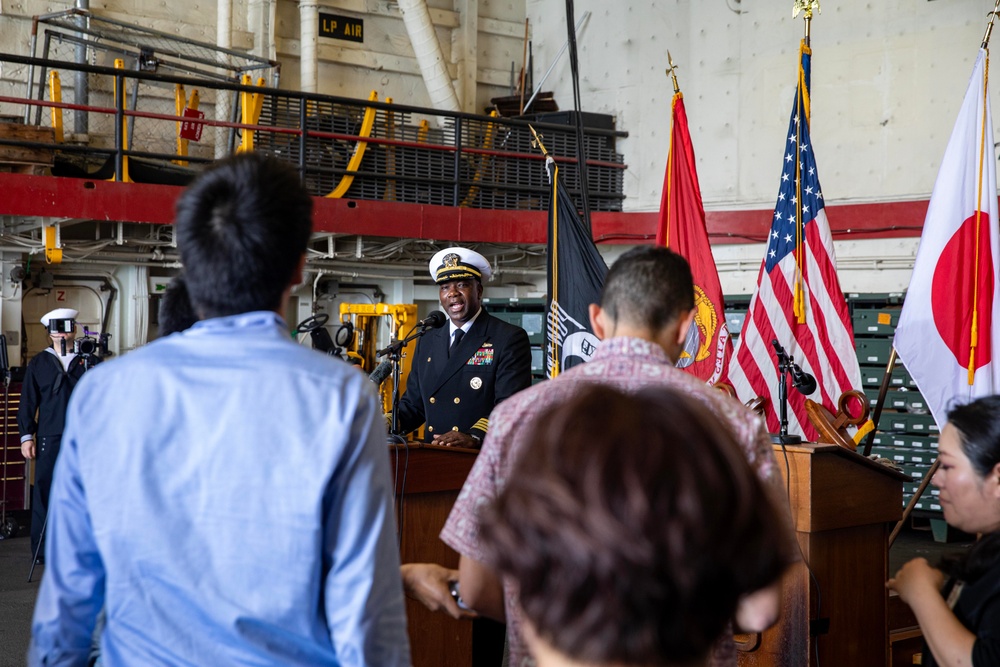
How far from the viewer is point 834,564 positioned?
362 centimetres

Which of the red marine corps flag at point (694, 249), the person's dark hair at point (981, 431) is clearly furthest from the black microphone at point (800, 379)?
the red marine corps flag at point (694, 249)

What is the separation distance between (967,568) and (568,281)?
13.4 feet

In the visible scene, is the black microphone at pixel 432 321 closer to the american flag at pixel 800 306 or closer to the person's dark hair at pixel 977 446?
the person's dark hair at pixel 977 446

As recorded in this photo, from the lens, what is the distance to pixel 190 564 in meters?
1.44

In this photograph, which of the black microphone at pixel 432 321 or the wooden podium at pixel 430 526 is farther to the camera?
the black microphone at pixel 432 321

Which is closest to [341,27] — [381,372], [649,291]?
[381,372]

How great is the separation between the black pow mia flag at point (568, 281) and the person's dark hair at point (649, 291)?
363cm

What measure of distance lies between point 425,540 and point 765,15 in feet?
26.4

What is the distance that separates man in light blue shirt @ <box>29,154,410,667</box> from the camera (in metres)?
1.42

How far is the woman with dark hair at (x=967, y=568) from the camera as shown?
178 cm

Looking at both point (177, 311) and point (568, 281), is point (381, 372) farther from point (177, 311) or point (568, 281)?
point (568, 281)

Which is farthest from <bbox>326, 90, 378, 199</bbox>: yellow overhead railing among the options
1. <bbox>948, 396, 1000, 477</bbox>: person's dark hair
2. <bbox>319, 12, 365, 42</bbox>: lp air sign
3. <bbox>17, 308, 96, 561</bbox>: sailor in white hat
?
<bbox>948, 396, 1000, 477</bbox>: person's dark hair

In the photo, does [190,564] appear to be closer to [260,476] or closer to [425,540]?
[260,476]

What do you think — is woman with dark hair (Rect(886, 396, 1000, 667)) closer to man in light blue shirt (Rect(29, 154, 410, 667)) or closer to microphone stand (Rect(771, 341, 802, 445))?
man in light blue shirt (Rect(29, 154, 410, 667))
